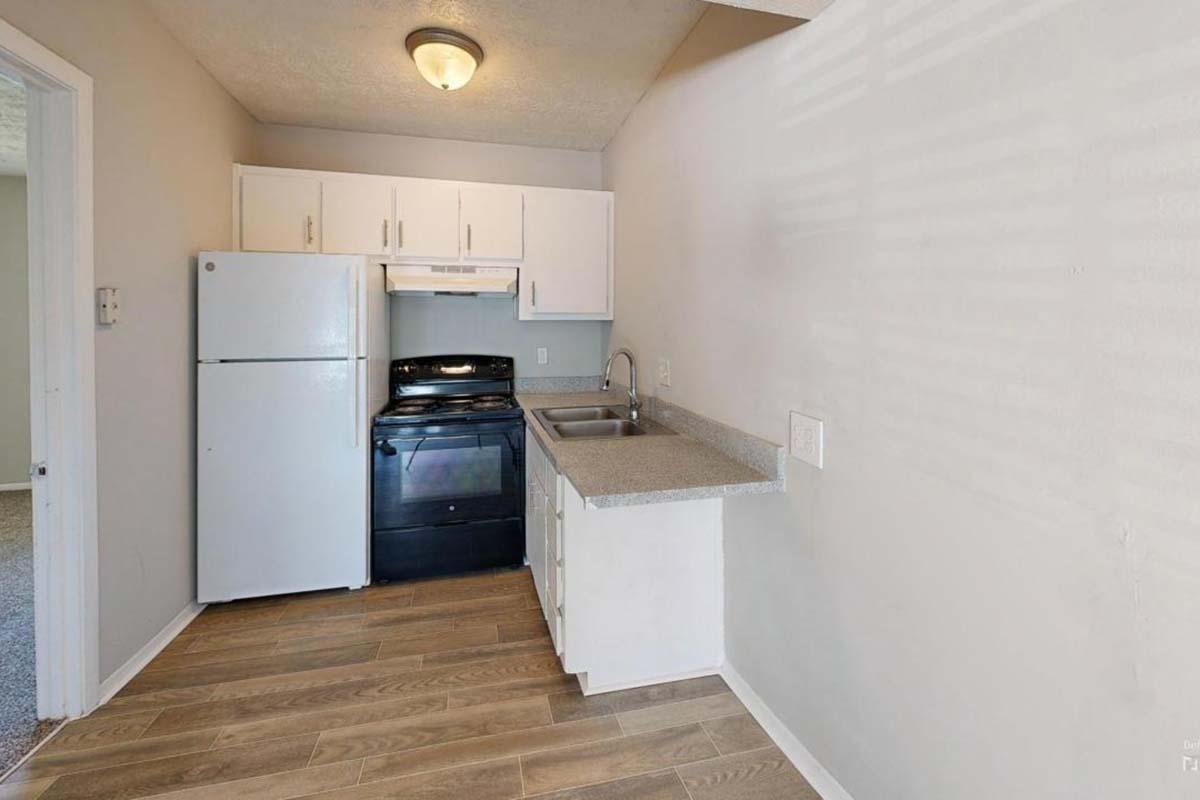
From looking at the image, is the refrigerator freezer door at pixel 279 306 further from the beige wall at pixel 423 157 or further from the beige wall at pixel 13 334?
the beige wall at pixel 13 334

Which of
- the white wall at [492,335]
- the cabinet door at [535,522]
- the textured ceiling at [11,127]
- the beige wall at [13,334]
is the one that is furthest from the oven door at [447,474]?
the beige wall at [13,334]

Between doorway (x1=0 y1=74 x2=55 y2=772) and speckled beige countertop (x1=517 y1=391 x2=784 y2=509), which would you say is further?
doorway (x1=0 y1=74 x2=55 y2=772)

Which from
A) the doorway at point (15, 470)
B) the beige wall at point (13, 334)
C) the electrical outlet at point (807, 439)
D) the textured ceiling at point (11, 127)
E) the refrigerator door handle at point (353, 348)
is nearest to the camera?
the electrical outlet at point (807, 439)

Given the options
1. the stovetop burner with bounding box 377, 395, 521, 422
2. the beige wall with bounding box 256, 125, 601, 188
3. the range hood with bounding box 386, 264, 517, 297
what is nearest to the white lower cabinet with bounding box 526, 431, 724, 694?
the stovetop burner with bounding box 377, 395, 521, 422

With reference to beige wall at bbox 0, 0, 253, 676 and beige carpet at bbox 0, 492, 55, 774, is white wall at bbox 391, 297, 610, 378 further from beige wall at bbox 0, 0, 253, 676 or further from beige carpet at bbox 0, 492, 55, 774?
beige carpet at bbox 0, 492, 55, 774

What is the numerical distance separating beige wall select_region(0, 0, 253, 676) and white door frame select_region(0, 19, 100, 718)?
0.08 meters

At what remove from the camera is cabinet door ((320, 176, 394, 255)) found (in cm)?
297

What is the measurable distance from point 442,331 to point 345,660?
78.4 inches

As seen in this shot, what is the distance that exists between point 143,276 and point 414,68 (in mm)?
1463

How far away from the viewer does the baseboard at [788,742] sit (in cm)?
145

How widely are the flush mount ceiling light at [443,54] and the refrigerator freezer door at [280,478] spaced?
1.33 metres

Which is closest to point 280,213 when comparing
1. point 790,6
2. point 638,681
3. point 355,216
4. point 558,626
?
point 355,216

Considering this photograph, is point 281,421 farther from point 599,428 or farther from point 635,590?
point 635,590

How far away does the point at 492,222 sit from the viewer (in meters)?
3.20
